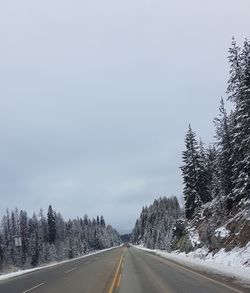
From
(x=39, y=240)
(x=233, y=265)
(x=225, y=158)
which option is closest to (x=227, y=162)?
(x=225, y=158)

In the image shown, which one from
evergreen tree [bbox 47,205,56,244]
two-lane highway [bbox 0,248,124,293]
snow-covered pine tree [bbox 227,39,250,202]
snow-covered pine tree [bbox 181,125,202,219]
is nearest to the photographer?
two-lane highway [bbox 0,248,124,293]

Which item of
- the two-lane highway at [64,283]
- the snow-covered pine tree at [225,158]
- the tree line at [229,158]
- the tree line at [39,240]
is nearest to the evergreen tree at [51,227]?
the tree line at [39,240]

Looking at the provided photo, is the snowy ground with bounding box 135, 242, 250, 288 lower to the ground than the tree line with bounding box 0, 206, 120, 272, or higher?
lower

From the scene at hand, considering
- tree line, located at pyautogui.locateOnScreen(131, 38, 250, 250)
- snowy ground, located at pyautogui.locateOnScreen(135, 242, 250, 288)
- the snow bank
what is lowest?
snowy ground, located at pyautogui.locateOnScreen(135, 242, 250, 288)

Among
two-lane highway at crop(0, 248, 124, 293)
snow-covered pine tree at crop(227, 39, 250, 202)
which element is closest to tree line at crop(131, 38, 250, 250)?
snow-covered pine tree at crop(227, 39, 250, 202)

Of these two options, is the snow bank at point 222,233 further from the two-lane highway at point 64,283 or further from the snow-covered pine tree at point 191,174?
the snow-covered pine tree at point 191,174

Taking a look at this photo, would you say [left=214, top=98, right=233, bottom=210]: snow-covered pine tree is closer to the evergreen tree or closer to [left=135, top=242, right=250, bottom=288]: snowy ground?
[left=135, top=242, right=250, bottom=288]: snowy ground

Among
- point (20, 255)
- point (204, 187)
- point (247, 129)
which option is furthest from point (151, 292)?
point (20, 255)

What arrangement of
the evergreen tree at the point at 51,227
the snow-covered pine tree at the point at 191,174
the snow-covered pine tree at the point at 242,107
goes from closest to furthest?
1. the snow-covered pine tree at the point at 242,107
2. the snow-covered pine tree at the point at 191,174
3. the evergreen tree at the point at 51,227

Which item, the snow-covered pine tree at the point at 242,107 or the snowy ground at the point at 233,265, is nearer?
the snowy ground at the point at 233,265

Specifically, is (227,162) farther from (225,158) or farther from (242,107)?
(242,107)

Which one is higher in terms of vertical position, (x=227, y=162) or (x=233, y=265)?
(x=227, y=162)

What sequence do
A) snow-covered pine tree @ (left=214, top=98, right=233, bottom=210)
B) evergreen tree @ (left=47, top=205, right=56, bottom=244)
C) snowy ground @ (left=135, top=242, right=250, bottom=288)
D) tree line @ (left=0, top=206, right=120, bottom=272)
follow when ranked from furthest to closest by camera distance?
evergreen tree @ (left=47, top=205, right=56, bottom=244)
tree line @ (left=0, top=206, right=120, bottom=272)
snow-covered pine tree @ (left=214, top=98, right=233, bottom=210)
snowy ground @ (left=135, top=242, right=250, bottom=288)

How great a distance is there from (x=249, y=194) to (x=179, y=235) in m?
32.0
